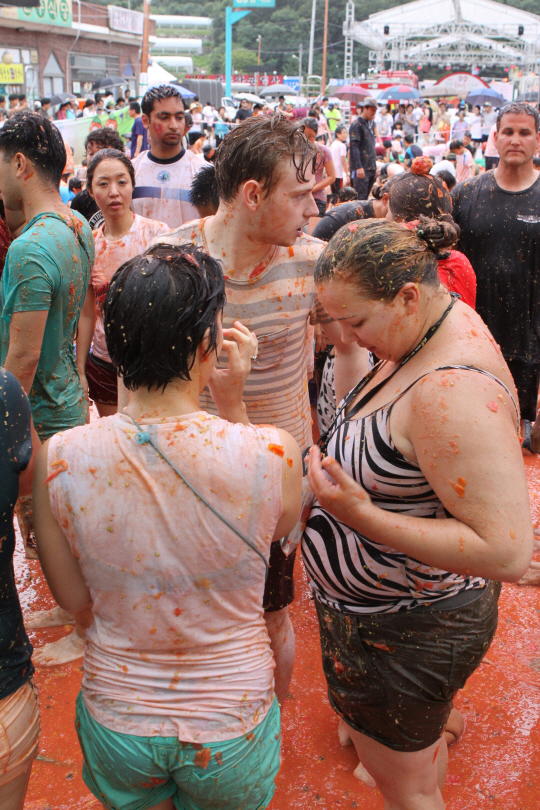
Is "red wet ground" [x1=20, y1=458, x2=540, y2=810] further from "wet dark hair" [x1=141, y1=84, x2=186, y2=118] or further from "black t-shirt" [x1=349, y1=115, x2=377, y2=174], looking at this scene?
"black t-shirt" [x1=349, y1=115, x2=377, y2=174]

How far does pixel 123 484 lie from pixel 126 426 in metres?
0.13

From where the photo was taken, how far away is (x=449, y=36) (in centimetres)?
6788

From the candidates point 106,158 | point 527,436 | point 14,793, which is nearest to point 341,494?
point 14,793

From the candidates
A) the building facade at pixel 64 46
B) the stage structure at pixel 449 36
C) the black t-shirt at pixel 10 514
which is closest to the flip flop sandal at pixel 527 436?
the black t-shirt at pixel 10 514

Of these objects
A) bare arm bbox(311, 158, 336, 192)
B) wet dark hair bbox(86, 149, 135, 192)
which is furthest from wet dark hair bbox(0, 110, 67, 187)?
bare arm bbox(311, 158, 336, 192)

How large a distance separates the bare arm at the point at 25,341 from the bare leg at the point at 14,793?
62.9 inches

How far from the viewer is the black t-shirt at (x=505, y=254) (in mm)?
4219

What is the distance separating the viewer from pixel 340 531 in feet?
6.07

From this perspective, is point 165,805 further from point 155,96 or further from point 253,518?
point 155,96

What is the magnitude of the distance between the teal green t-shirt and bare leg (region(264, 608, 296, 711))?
53.2 inches

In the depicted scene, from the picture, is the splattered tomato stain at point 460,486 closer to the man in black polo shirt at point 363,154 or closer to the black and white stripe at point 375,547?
the black and white stripe at point 375,547

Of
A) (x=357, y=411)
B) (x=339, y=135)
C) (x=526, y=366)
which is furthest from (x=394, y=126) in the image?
(x=357, y=411)

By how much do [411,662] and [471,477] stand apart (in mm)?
609

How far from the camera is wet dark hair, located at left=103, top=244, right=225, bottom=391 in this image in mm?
1435
